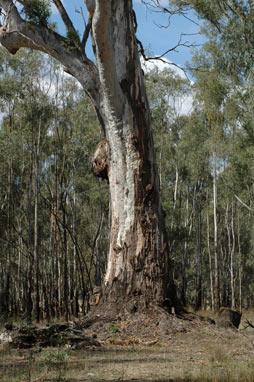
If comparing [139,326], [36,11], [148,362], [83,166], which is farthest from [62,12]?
[83,166]

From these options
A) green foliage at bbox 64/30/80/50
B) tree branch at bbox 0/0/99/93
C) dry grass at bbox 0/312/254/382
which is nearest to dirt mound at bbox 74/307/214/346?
dry grass at bbox 0/312/254/382

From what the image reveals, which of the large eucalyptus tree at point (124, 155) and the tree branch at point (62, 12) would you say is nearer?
the large eucalyptus tree at point (124, 155)

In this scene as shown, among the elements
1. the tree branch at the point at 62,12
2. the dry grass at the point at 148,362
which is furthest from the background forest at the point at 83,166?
the dry grass at the point at 148,362

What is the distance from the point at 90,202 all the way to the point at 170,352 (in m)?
21.9

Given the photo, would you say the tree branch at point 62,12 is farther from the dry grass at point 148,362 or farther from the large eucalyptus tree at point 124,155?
the dry grass at point 148,362

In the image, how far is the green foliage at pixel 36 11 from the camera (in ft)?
33.5

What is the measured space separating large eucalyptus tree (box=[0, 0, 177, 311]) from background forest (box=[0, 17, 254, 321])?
5.32 m

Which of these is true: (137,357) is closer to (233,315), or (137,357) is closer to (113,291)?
(113,291)

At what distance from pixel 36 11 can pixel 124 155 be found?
3.43 m

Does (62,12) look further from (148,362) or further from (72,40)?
(148,362)

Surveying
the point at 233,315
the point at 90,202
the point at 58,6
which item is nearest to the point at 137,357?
the point at 233,315

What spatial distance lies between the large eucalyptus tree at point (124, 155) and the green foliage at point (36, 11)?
30cm

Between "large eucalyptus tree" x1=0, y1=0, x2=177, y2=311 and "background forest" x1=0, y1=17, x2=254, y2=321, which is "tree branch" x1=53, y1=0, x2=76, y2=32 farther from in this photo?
"background forest" x1=0, y1=17, x2=254, y2=321

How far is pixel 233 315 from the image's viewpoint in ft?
30.9
